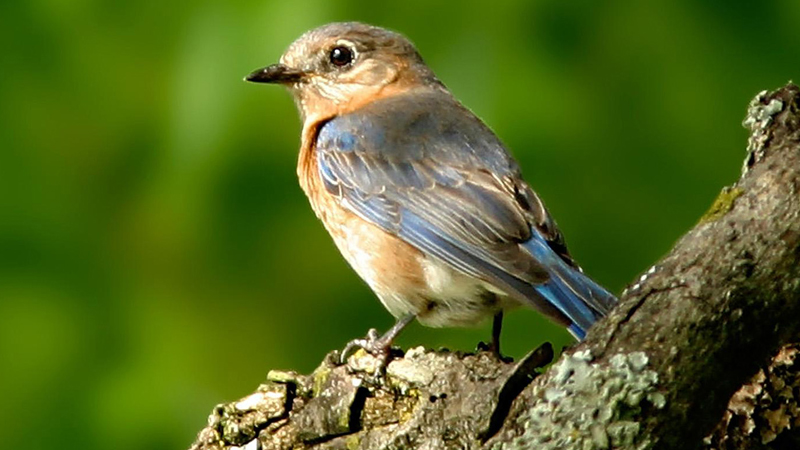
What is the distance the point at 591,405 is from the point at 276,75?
3.18 meters

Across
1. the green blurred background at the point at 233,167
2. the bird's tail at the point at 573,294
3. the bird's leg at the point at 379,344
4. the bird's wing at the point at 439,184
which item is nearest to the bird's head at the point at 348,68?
the bird's wing at the point at 439,184

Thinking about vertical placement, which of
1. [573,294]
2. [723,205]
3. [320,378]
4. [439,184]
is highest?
[439,184]

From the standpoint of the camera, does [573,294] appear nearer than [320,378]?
Answer: No

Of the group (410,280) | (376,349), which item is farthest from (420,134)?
(376,349)

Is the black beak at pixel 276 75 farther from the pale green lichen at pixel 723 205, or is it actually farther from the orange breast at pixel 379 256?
the pale green lichen at pixel 723 205

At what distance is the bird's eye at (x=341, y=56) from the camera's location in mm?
6777

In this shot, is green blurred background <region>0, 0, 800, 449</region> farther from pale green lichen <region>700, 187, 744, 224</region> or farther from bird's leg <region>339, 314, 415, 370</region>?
pale green lichen <region>700, 187, 744, 224</region>

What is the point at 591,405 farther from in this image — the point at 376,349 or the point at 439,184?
the point at 439,184

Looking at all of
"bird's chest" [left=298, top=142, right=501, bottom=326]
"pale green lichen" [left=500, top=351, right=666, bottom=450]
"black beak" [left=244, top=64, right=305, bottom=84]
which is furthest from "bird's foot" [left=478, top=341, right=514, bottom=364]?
"black beak" [left=244, top=64, right=305, bottom=84]

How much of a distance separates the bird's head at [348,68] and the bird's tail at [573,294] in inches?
70.2

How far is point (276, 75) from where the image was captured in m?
6.24

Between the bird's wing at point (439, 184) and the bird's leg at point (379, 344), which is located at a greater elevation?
the bird's wing at point (439, 184)

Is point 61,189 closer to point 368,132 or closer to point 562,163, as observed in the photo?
point 368,132

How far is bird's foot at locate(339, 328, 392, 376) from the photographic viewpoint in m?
4.28
